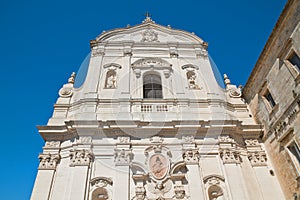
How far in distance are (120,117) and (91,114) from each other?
153 centimetres

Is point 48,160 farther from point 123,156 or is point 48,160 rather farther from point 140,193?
point 140,193

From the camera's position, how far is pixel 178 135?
12.4 m

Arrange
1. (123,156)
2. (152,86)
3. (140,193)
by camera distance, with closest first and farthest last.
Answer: (140,193), (123,156), (152,86)

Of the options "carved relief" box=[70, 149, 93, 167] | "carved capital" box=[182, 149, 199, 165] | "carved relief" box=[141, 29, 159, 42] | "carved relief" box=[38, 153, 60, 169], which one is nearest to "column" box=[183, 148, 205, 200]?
"carved capital" box=[182, 149, 199, 165]

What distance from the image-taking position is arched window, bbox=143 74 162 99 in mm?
15445

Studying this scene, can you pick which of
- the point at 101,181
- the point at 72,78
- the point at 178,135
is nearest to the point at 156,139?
the point at 178,135

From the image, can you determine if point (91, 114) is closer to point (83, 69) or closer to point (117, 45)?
point (83, 69)

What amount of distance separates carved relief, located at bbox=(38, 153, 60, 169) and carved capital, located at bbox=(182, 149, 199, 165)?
5.96 metres

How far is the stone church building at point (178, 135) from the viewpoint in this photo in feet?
35.1

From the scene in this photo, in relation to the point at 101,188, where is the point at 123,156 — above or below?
above

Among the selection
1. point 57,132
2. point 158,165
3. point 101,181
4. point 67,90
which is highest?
point 67,90

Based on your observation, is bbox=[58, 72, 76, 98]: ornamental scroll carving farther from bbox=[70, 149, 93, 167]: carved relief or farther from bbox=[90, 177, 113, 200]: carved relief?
bbox=[90, 177, 113, 200]: carved relief

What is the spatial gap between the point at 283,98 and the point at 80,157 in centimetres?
969

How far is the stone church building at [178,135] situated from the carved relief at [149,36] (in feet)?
12.8
